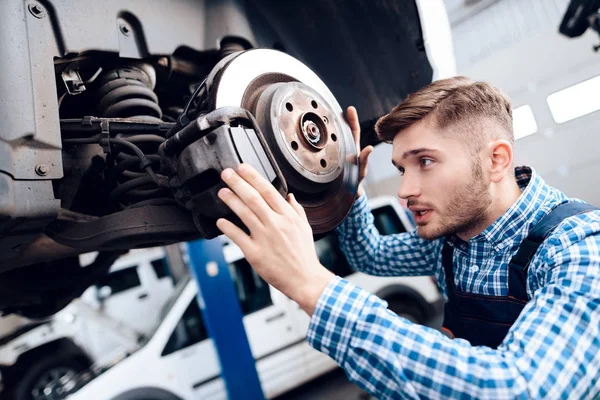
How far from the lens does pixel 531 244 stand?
76 cm

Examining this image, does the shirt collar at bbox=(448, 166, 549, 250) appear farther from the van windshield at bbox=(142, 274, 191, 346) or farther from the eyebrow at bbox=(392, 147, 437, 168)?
the van windshield at bbox=(142, 274, 191, 346)

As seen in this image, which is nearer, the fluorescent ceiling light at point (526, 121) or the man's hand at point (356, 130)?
the man's hand at point (356, 130)

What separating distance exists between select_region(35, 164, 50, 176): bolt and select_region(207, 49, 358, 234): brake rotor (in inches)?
11.4

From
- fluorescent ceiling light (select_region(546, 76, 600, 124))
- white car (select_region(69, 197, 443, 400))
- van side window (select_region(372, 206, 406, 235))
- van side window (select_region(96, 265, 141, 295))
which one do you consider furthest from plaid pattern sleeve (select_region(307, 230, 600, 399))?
van side window (select_region(96, 265, 141, 295))

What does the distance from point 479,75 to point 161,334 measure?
4.06 m

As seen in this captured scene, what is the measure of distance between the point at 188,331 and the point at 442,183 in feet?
7.39

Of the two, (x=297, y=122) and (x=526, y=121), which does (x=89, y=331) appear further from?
(x=526, y=121)

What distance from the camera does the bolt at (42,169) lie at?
612mm

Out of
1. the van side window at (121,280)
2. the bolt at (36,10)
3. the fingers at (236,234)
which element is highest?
the bolt at (36,10)

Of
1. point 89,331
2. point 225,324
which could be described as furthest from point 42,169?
point 89,331

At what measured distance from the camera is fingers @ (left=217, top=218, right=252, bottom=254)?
564 millimetres

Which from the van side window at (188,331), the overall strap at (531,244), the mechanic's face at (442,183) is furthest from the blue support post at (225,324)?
the overall strap at (531,244)

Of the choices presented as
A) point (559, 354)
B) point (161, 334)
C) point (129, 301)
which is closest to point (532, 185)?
point (559, 354)

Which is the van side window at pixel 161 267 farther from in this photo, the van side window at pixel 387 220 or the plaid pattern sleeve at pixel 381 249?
the plaid pattern sleeve at pixel 381 249
